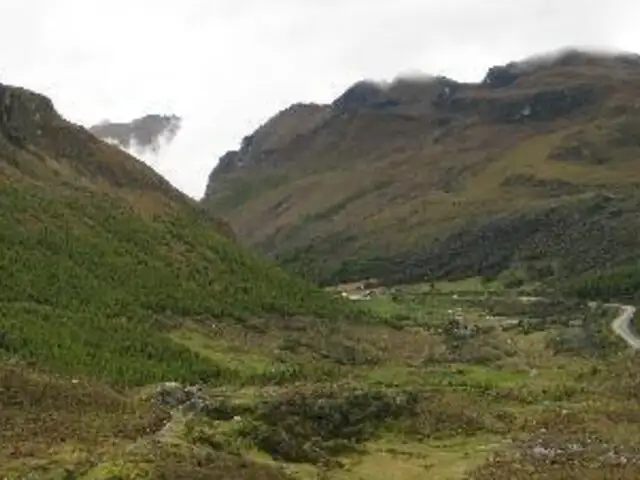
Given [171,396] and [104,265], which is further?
[104,265]

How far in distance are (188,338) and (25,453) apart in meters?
67.5

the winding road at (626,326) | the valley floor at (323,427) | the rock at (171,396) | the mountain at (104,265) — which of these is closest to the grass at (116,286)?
the mountain at (104,265)

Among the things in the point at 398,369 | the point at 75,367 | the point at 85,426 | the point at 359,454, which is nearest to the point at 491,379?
the point at 398,369

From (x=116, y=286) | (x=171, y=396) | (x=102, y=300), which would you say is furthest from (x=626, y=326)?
(x=171, y=396)

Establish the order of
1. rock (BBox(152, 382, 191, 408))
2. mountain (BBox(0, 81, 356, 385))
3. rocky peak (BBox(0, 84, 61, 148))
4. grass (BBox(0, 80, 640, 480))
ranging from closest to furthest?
grass (BBox(0, 80, 640, 480)) < rock (BBox(152, 382, 191, 408)) < mountain (BBox(0, 81, 356, 385)) < rocky peak (BBox(0, 84, 61, 148))

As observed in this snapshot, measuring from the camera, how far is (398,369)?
10569 centimetres

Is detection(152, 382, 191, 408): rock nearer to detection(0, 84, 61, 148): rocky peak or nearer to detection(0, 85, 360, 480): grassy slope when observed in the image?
detection(0, 85, 360, 480): grassy slope

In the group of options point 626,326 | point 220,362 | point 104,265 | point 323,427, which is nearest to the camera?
point 323,427

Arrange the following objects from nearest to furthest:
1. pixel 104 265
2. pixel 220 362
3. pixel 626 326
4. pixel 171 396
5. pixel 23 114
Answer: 1. pixel 171 396
2. pixel 220 362
3. pixel 104 265
4. pixel 626 326
5. pixel 23 114

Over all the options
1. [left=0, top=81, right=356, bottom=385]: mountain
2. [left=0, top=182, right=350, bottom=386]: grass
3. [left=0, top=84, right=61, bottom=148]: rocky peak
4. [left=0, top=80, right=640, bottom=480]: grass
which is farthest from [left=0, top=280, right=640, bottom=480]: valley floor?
[left=0, top=84, right=61, bottom=148]: rocky peak

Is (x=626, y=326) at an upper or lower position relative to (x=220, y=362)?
upper

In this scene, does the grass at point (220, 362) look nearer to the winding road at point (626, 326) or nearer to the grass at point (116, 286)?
the grass at point (116, 286)

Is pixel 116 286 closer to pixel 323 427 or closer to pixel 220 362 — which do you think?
pixel 220 362

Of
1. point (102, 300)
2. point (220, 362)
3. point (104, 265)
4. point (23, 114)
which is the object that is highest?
point (23, 114)
